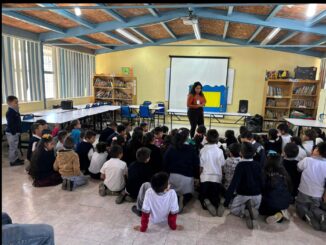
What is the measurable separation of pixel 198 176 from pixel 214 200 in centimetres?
34

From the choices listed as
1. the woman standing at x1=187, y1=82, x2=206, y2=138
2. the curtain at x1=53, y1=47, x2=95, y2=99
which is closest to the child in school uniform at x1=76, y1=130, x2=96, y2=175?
the woman standing at x1=187, y1=82, x2=206, y2=138

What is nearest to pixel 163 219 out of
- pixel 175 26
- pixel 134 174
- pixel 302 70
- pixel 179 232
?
pixel 179 232

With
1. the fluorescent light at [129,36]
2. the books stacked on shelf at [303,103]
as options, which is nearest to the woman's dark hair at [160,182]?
the fluorescent light at [129,36]

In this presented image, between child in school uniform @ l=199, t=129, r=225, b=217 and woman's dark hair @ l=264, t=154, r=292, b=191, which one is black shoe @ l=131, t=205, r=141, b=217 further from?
woman's dark hair @ l=264, t=154, r=292, b=191

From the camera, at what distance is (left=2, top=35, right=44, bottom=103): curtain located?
5.35m

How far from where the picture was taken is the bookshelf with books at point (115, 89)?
8781 mm

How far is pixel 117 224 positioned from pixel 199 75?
6707 mm

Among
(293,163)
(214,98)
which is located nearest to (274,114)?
(214,98)

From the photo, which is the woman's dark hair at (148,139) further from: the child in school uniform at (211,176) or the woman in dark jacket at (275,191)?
the woman in dark jacket at (275,191)

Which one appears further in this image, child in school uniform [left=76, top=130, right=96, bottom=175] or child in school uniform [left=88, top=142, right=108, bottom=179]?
child in school uniform [left=76, top=130, right=96, bottom=175]

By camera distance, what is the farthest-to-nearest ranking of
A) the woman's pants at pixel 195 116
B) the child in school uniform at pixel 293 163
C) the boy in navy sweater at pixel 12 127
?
the woman's pants at pixel 195 116
the boy in navy sweater at pixel 12 127
the child in school uniform at pixel 293 163

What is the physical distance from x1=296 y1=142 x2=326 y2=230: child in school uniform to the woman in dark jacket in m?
0.20

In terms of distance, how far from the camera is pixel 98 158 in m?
3.57

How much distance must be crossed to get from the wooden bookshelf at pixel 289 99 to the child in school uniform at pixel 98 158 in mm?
5914
